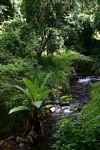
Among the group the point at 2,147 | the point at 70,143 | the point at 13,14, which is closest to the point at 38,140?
the point at 2,147

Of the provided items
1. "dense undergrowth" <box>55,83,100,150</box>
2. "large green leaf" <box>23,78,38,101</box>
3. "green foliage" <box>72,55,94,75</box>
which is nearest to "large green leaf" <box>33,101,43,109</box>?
"large green leaf" <box>23,78,38,101</box>

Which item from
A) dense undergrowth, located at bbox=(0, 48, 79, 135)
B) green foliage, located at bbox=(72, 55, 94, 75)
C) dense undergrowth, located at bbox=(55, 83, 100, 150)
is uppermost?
green foliage, located at bbox=(72, 55, 94, 75)

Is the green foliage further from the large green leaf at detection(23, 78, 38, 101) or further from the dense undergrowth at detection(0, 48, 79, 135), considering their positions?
the large green leaf at detection(23, 78, 38, 101)

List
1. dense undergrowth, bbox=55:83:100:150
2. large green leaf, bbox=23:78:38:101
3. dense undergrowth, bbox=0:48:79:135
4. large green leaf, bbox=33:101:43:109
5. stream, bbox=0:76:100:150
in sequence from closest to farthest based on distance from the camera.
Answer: dense undergrowth, bbox=55:83:100:150 < stream, bbox=0:76:100:150 < large green leaf, bbox=33:101:43:109 < large green leaf, bbox=23:78:38:101 < dense undergrowth, bbox=0:48:79:135

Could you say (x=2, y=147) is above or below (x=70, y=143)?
above

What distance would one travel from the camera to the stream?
24.2 feet

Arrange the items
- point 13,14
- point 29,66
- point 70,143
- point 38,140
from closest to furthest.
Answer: point 70,143, point 38,140, point 29,66, point 13,14

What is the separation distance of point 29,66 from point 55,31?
2982mm

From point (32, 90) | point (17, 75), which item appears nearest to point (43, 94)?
point (32, 90)

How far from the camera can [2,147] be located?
23.5 ft

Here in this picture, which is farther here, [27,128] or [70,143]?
[27,128]

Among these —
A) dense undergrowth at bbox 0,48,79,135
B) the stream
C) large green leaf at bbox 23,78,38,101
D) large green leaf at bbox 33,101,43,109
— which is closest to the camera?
the stream

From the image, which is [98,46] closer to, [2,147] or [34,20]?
[34,20]

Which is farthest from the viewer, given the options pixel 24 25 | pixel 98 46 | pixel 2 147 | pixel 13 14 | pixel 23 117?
pixel 98 46
